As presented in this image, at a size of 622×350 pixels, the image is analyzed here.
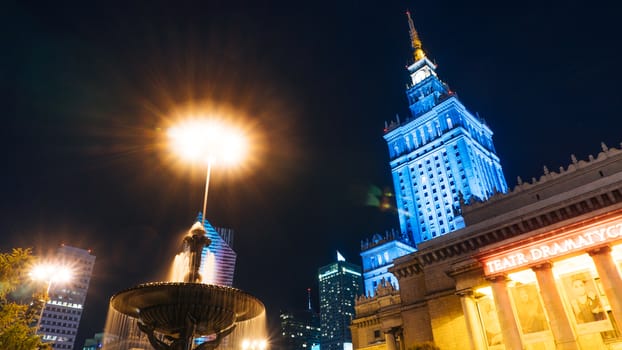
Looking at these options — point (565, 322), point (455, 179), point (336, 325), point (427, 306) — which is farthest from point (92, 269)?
point (565, 322)

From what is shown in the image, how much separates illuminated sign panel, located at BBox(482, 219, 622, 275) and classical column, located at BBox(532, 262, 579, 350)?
2.16 ft

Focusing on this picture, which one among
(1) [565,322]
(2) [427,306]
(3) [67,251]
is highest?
(3) [67,251]

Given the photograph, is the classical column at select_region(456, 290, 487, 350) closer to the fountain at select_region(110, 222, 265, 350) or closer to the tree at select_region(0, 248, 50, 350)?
the fountain at select_region(110, 222, 265, 350)

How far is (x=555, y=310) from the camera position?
1991 cm

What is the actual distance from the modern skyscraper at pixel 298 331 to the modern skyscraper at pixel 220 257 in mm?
46273

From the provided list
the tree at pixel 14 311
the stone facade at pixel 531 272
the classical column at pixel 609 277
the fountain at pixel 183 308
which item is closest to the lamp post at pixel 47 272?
the tree at pixel 14 311

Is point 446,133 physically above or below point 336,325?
above

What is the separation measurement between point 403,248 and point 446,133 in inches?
993

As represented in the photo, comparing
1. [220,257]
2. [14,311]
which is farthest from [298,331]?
[14,311]

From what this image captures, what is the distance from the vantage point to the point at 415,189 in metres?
78.3

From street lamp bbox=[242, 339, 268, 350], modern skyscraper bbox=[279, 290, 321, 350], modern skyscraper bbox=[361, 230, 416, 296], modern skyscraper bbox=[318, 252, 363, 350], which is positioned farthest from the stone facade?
modern skyscraper bbox=[279, 290, 321, 350]

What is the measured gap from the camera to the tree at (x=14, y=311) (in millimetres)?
14030

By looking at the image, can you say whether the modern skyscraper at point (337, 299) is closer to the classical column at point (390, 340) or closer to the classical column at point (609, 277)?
the classical column at point (390, 340)

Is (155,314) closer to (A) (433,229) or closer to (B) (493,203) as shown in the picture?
(B) (493,203)
